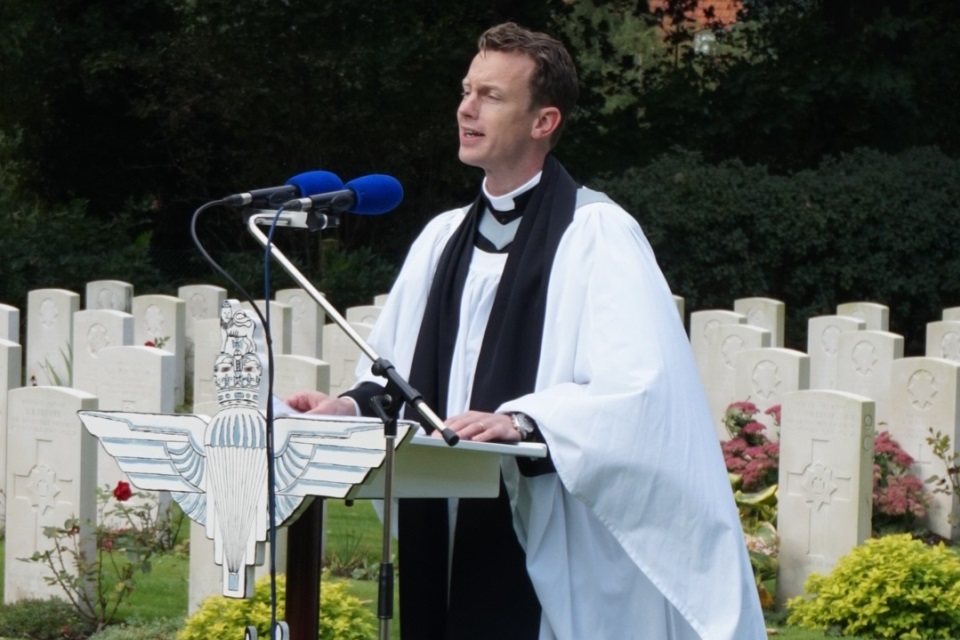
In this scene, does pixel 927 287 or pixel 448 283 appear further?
pixel 927 287

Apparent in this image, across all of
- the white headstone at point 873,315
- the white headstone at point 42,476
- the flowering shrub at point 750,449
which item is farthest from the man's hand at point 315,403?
the white headstone at point 873,315

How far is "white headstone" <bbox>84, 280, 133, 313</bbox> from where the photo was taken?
15125 mm

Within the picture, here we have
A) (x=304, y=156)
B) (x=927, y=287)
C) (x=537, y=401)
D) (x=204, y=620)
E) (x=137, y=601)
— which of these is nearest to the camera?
(x=537, y=401)

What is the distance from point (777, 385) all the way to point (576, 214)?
6.99 m

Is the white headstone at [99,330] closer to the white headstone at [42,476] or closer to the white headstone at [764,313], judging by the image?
the white headstone at [42,476]

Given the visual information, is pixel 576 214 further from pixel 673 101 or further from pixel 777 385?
pixel 673 101

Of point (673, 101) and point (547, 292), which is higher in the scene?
point (673, 101)

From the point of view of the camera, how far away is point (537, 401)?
11.3 ft

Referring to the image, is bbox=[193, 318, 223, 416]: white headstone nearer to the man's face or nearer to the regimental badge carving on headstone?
the man's face

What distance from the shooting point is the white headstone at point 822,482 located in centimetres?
757

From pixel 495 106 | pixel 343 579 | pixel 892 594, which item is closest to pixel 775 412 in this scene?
pixel 892 594

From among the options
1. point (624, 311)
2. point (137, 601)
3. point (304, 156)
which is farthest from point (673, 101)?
point (624, 311)

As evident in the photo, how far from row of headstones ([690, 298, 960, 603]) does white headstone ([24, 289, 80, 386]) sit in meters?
5.21

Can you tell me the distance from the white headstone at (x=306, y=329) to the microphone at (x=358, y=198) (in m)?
9.28
